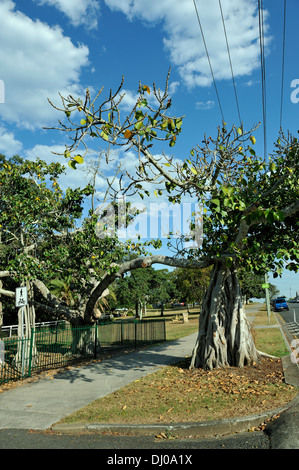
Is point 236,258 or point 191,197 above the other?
point 191,197

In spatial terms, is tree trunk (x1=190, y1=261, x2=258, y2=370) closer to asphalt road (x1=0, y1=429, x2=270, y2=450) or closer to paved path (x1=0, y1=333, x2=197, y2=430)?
paved path (x1=0, y1=333, x2=197, y2=430)

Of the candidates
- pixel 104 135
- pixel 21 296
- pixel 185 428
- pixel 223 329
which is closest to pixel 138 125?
pixel 104 135

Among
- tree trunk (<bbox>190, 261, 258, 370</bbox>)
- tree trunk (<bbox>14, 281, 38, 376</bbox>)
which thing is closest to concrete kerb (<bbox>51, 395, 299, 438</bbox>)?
tree trunk (<bbox>190, 261, 258, 370</bbox>)

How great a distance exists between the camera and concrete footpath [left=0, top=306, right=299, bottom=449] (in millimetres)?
5527

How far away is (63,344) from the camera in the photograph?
13.5m

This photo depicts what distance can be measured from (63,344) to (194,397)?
7531mm

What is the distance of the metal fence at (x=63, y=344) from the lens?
35.9 ft

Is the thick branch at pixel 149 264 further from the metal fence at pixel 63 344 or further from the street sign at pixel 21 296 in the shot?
the street sign at pixel 21 296

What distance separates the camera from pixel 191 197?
9398mm

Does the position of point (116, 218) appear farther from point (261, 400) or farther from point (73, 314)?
point (261, 400)

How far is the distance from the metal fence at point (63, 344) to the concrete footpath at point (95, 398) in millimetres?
1264

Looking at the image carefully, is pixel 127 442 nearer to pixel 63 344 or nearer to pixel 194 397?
pixel 194 397

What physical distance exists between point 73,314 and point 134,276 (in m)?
26.7

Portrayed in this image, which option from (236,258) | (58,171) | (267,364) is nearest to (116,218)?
(58,171)
